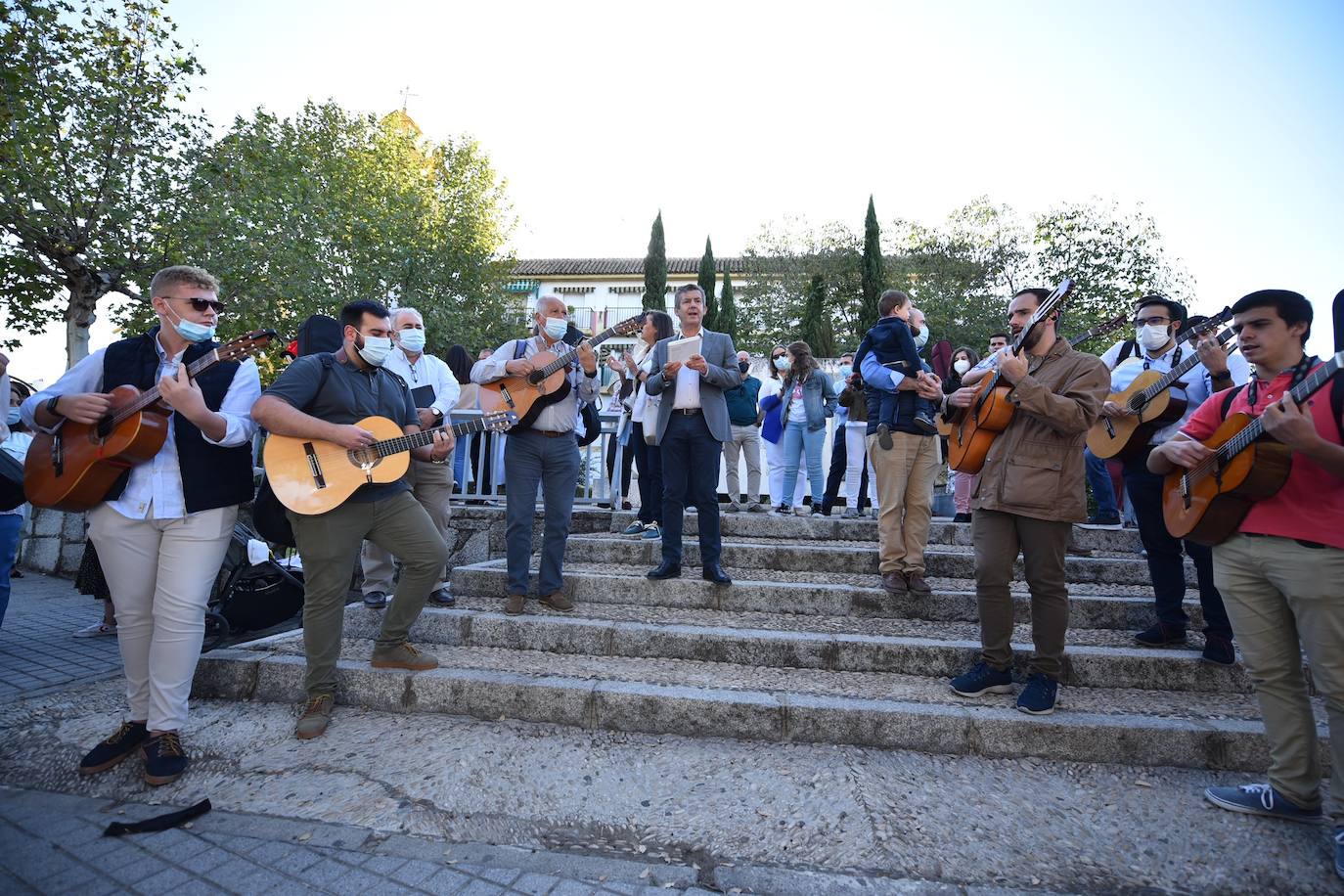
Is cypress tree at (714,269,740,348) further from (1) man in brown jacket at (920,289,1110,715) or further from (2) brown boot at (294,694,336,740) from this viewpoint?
(2) brown boot at (294,694,336,740)

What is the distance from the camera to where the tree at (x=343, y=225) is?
14492mm

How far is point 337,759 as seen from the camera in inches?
131

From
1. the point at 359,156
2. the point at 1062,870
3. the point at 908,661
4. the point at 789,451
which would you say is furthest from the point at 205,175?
the point at 1062,870

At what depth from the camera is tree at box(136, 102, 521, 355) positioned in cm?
1449

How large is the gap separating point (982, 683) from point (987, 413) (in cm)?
156

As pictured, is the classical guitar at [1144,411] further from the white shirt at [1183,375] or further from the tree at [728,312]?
the tree at [728,312]

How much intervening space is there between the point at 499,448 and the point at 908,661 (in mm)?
4909

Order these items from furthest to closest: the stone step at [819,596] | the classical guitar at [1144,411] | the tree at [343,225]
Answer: the tree at [343,225] < the stone step at [819,596] < the classical guitar at [1144,411]

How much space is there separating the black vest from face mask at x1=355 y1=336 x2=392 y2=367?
677 mm

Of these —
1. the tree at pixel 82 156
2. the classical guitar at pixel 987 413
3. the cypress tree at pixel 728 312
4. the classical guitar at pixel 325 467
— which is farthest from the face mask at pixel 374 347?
the cypress tree at pixel 728 312

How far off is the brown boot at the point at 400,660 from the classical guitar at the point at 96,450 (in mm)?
1652

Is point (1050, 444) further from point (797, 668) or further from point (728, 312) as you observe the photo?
point (728, 312)

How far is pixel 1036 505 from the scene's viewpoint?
359cm

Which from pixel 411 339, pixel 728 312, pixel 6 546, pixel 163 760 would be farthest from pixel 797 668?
pixel 728 312
